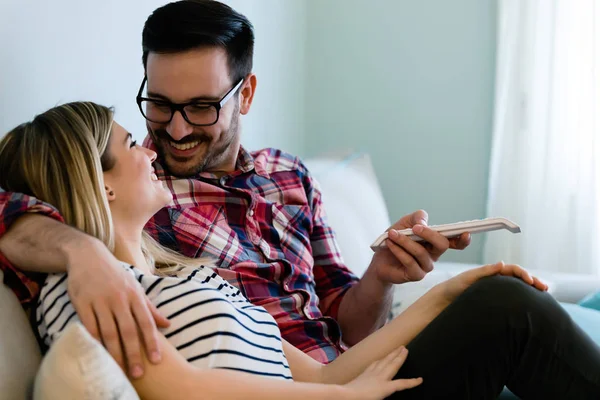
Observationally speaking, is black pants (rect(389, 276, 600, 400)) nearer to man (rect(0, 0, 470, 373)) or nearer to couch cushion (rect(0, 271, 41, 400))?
man (rect(0, 0, 470, 373))

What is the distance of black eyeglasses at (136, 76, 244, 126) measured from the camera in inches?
64.4

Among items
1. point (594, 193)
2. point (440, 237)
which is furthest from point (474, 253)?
point (440, 237)

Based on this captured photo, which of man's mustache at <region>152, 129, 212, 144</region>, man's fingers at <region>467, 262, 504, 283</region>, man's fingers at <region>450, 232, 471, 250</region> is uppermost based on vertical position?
man's mustache at <region>152, 129, 212, 144</region>

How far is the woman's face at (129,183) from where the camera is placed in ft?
4.12

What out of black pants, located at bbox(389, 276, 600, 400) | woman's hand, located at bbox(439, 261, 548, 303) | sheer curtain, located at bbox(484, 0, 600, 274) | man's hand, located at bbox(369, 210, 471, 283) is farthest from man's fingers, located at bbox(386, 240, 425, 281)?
sheer curtain, located at bbox(484, 0, 600, 274)

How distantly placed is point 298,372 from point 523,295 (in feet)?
1.30

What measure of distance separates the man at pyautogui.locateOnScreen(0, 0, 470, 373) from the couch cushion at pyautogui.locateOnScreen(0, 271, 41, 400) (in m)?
0.49

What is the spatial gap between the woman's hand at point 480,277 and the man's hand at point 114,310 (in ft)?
1.88

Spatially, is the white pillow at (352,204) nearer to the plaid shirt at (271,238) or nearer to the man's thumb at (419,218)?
the plaid shirt at (271,238)

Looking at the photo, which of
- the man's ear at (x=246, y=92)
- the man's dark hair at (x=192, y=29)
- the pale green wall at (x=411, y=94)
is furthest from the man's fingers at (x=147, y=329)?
the pale green wall at (x=411, y=94)

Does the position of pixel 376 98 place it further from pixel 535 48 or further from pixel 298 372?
pixel 298 372

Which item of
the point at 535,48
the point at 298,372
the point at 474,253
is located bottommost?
the point at 474,253

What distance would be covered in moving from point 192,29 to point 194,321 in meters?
0.77

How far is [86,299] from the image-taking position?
3.28ft
